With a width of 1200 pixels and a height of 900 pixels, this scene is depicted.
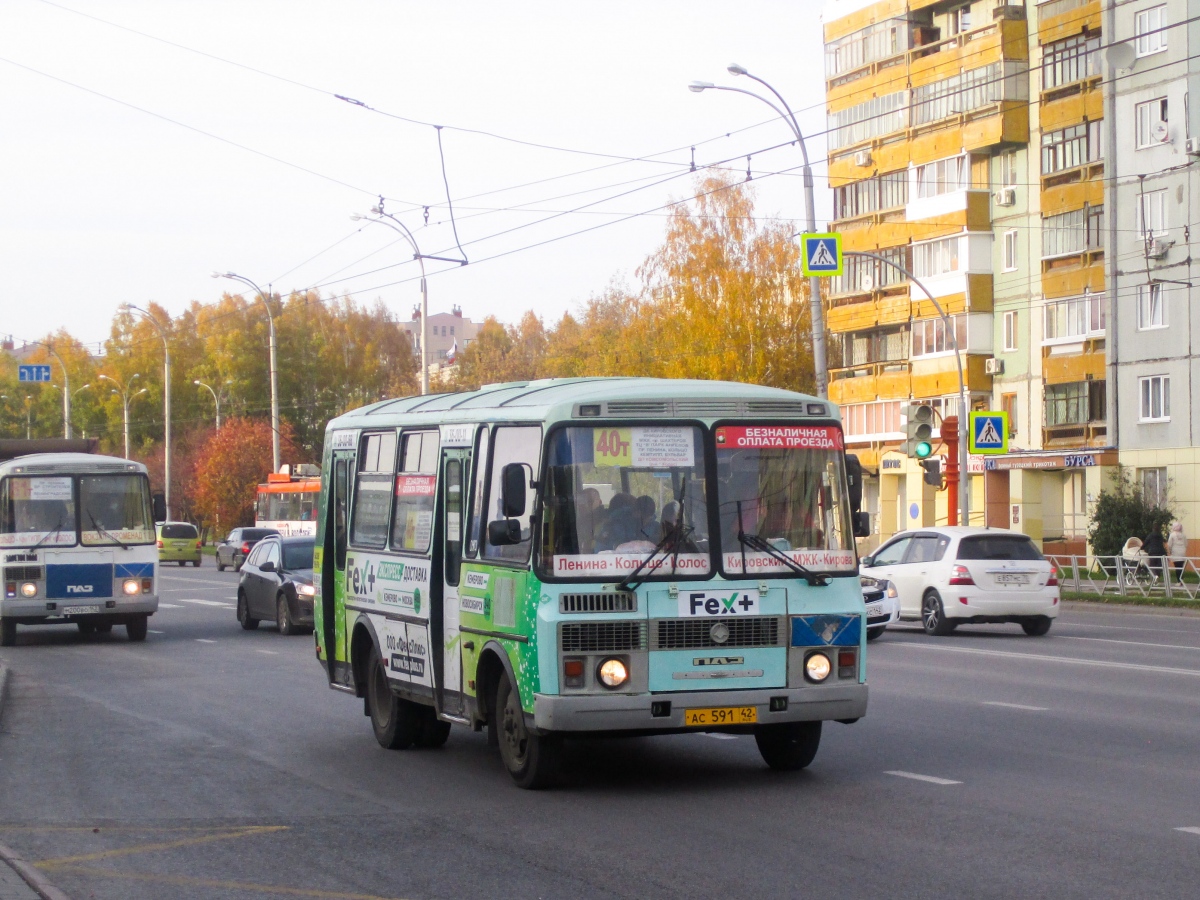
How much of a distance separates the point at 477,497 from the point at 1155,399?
39.7m

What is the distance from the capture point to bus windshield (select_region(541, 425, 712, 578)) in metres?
10.2

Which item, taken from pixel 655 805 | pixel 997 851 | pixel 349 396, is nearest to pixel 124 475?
pixel 655 805

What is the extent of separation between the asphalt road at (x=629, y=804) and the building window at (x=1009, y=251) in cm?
3830

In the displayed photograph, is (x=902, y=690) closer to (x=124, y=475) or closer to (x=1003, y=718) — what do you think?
(x=1003, y=718)

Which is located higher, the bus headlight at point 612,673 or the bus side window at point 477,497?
the bus side window at point 477,497

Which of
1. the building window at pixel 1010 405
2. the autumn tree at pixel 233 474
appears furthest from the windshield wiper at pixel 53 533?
the autumn tree at pixel 233 474

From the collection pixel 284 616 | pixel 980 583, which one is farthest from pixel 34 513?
pixel 980 583

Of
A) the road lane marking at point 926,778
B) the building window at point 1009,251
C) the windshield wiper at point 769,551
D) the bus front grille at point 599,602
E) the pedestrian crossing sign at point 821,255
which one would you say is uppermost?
the building window at point 1009,251

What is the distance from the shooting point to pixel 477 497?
11.4 meters

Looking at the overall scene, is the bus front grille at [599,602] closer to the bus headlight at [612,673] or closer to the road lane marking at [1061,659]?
the bus headlight at [612,673]

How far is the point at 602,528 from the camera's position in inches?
404

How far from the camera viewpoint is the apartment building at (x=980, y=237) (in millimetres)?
50625

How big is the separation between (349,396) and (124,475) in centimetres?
9180

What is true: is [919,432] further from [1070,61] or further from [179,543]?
[179,543]
